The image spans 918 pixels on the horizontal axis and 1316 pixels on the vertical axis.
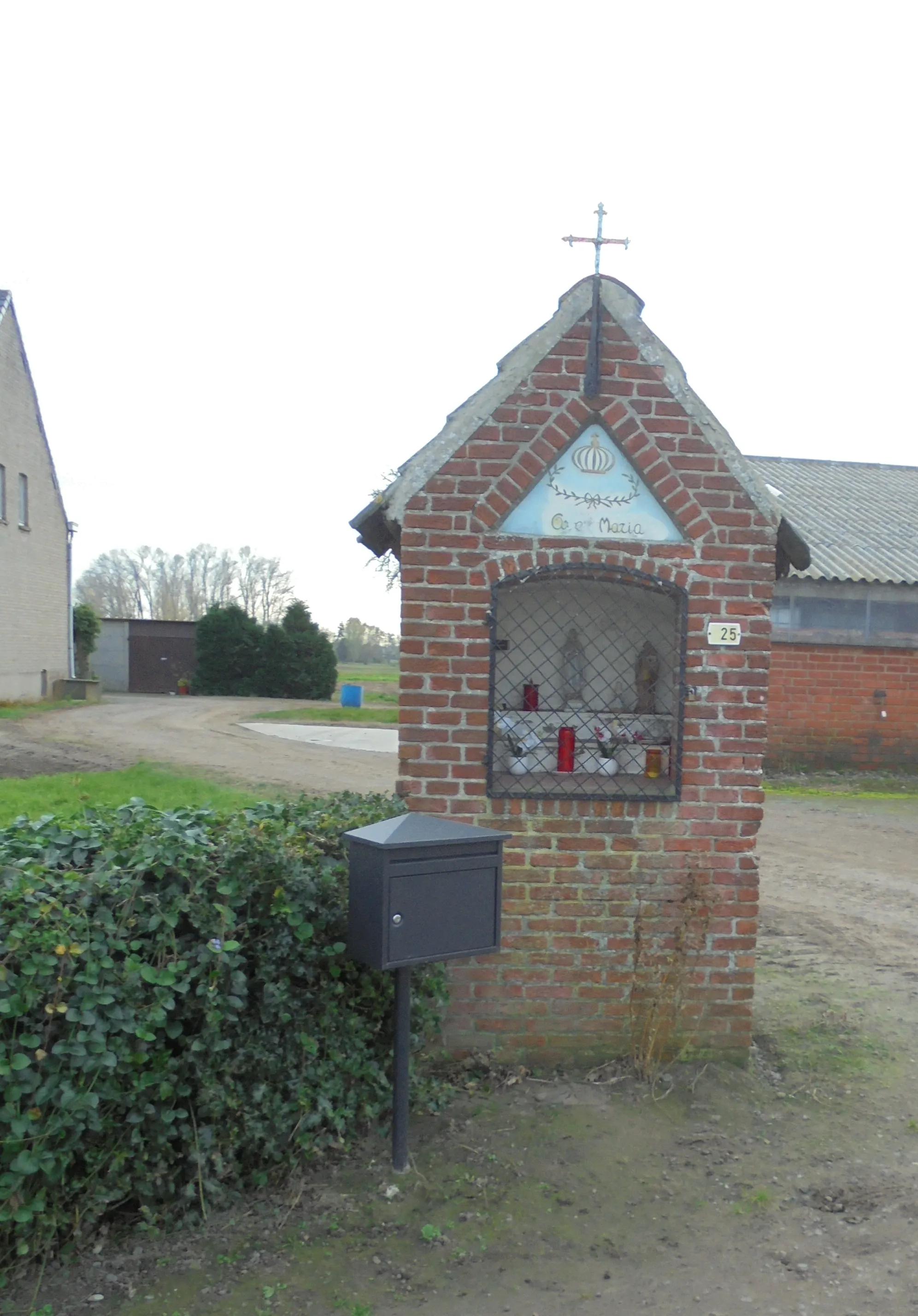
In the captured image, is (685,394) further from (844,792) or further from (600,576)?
(844,792)

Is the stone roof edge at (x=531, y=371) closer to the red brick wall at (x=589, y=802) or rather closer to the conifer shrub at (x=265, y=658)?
the red brick wall at (x=589, y=802)

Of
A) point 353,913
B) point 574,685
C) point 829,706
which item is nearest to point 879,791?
point 829,706

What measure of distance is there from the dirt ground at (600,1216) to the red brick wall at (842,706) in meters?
10.8

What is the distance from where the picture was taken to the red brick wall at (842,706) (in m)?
15.5

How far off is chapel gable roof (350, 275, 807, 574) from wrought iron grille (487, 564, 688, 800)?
563 mm

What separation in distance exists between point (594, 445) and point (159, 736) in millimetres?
15509

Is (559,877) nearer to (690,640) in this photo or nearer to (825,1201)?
(690,640)

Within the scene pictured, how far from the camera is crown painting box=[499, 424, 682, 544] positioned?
176 inches

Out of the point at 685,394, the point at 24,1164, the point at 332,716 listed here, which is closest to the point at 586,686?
the point at 685,394

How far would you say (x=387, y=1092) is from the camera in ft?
12.8

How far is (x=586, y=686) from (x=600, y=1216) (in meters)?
2.63

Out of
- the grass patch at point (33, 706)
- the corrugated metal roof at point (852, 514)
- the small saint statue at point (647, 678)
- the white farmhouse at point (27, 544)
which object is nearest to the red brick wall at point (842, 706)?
the corrugated metal roof at point (852, 514)

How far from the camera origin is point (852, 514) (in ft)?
61.7

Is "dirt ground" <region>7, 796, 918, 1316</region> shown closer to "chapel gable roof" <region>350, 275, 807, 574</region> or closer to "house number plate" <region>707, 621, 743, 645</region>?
"house number plate" <region>707, 621, 743, 645</region>
